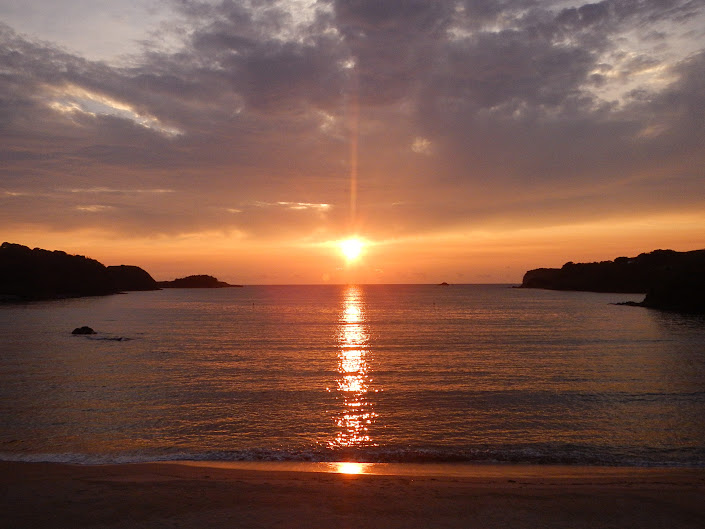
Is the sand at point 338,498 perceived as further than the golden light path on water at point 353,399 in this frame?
No

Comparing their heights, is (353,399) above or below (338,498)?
below

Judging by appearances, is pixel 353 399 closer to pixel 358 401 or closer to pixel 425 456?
pixel 358 401

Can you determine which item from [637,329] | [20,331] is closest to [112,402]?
[20,331]

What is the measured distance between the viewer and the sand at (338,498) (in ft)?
36.3

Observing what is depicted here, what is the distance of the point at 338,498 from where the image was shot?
40.9 feet

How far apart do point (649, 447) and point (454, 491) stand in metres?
10.2

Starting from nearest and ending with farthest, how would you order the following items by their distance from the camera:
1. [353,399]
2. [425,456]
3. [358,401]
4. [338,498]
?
[338,498] < [425,456] < [358,401] < [353,399]

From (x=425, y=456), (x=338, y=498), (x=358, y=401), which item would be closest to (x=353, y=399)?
(x=358, y=401)

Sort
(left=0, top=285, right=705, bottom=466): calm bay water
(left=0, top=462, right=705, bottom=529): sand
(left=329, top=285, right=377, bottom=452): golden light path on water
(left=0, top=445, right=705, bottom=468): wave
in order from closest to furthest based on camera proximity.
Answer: (left=0, top=462, right=705, bottom=529): sand
(left=0, top=445, right=705, bottom=468): wave
(left=0, top=285, right=705, bottom=466): calm bay water
(left=329, top=285, right=377, bottom=452): golden light path on water

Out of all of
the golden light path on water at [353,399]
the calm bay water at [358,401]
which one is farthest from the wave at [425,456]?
the golden light path on water at [353,399]

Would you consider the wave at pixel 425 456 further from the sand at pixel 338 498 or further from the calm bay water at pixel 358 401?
the sand at pixel 338 498

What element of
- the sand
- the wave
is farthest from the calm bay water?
the sand

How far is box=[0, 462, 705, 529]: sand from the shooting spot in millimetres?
11062

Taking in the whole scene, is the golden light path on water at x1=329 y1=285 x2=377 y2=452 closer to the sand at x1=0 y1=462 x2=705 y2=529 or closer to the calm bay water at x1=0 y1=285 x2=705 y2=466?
the calm bay water at x1=0 y1=285 x2=705 y2=466
